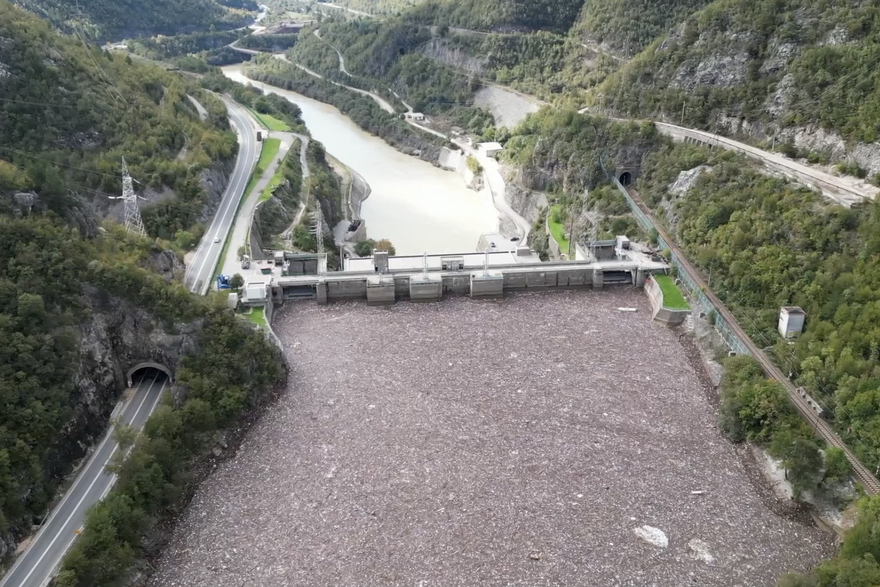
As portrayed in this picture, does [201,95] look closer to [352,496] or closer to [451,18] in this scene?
[451,18]

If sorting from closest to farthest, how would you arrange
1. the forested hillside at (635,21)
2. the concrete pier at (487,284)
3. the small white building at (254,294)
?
the small white building at (254,294), the concrete pier at (487,284), the forested hillside at (635,21)

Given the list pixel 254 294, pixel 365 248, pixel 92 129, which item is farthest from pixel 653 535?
pixel 92 129

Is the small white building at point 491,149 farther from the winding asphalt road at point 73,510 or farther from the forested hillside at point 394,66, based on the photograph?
the winding asphalt road at point 73,510

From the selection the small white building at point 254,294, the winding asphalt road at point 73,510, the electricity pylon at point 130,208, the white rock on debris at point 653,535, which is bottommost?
the white rock on debris at point 653,535

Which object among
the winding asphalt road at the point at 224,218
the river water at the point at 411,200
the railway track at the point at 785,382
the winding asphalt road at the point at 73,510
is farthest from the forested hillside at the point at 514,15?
the winding asphalt road at the point at 73,510

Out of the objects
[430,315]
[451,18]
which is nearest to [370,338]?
[430,315]

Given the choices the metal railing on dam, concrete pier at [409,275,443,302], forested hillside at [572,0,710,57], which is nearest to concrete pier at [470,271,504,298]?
the metal railing on dam
